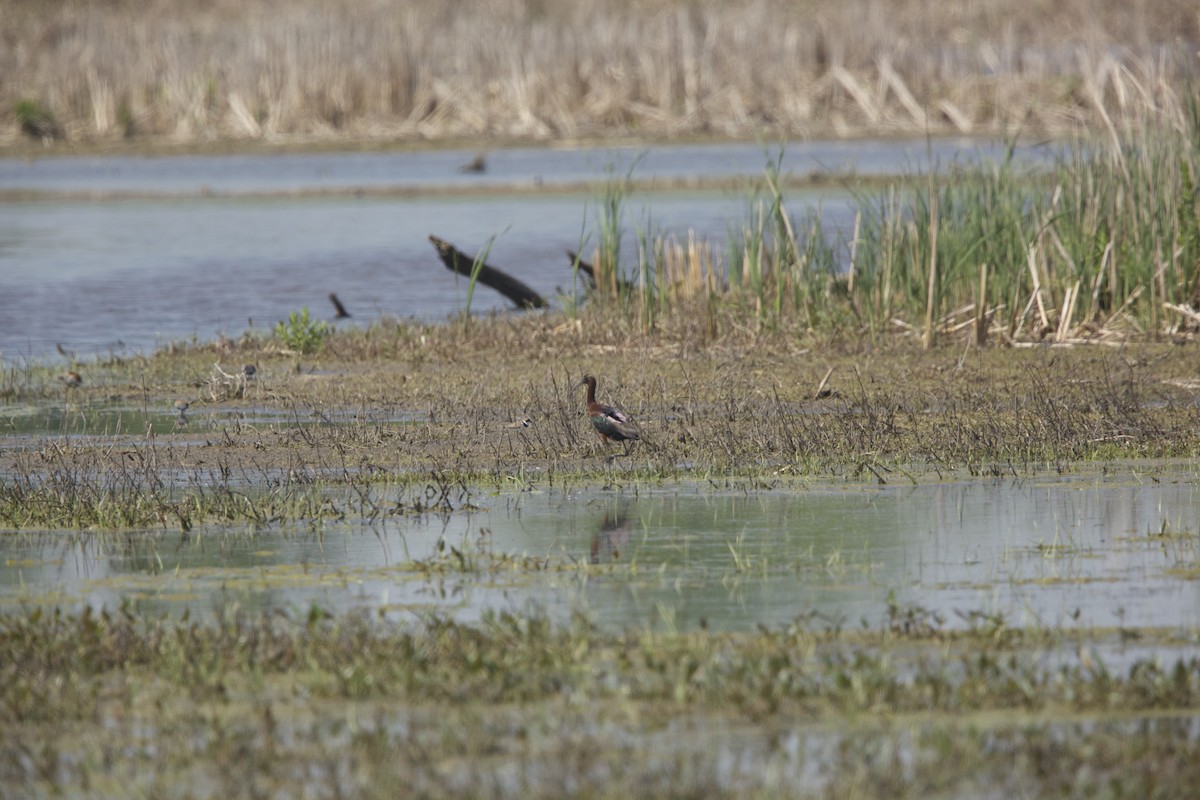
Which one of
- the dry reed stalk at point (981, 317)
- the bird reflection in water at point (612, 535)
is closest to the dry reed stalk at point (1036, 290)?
the dry reed stalk at point (981, 317)

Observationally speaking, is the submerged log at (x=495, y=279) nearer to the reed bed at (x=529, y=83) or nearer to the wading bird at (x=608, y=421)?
the wading bird at (x=608, y=421)

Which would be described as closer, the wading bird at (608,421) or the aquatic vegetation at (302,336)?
the wading bird at (608,421)

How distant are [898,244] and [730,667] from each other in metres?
8.29

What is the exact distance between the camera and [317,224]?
2744 cm

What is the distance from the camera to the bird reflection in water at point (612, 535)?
7957 mm

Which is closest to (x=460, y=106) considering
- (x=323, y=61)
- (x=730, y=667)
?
(x=323, y=61)

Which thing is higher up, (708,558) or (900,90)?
(900,90)

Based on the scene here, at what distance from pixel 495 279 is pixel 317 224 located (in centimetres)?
1100

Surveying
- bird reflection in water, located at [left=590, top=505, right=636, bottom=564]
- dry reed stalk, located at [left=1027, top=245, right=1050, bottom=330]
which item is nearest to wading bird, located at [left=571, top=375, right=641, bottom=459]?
bird reflection in water, located at [left=590, top=505, right=636, bottom=564]

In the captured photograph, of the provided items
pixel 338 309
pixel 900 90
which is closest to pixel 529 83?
pixel 900 90

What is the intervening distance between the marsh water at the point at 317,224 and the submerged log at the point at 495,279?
1.23 feet

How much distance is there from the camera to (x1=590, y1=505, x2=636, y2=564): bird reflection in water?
7.96 m

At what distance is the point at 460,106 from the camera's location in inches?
1378

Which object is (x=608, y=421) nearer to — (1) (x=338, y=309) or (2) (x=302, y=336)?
(2) (x=302, y=336)
